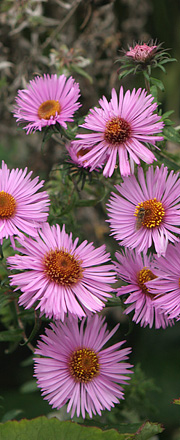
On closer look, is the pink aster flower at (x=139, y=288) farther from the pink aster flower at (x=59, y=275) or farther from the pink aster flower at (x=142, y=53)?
the pink aster flower at (x=142, y=53)

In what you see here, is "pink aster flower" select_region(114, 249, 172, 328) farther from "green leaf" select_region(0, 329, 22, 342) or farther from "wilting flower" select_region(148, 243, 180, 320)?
"green leaf" select_region(0, 329, 22, 342)

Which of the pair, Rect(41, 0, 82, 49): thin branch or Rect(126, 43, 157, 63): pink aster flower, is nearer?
Rect(126, 43, 157, 63): pink aster flower

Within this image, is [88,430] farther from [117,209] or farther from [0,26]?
[0,26]

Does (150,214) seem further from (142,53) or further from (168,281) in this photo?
(142,53)

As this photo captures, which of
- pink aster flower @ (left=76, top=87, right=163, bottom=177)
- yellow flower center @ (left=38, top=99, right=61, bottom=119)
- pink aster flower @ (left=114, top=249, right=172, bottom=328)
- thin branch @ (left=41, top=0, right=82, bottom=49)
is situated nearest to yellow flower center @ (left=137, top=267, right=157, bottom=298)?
pink aster flower @ (left=114, top=249, right=172, bottom=328)

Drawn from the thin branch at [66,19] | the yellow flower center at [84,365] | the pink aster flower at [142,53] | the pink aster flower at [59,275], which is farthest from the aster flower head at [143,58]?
the thin branch at [66,19]

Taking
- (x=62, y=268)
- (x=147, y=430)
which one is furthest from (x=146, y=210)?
(x=147, y=430)
